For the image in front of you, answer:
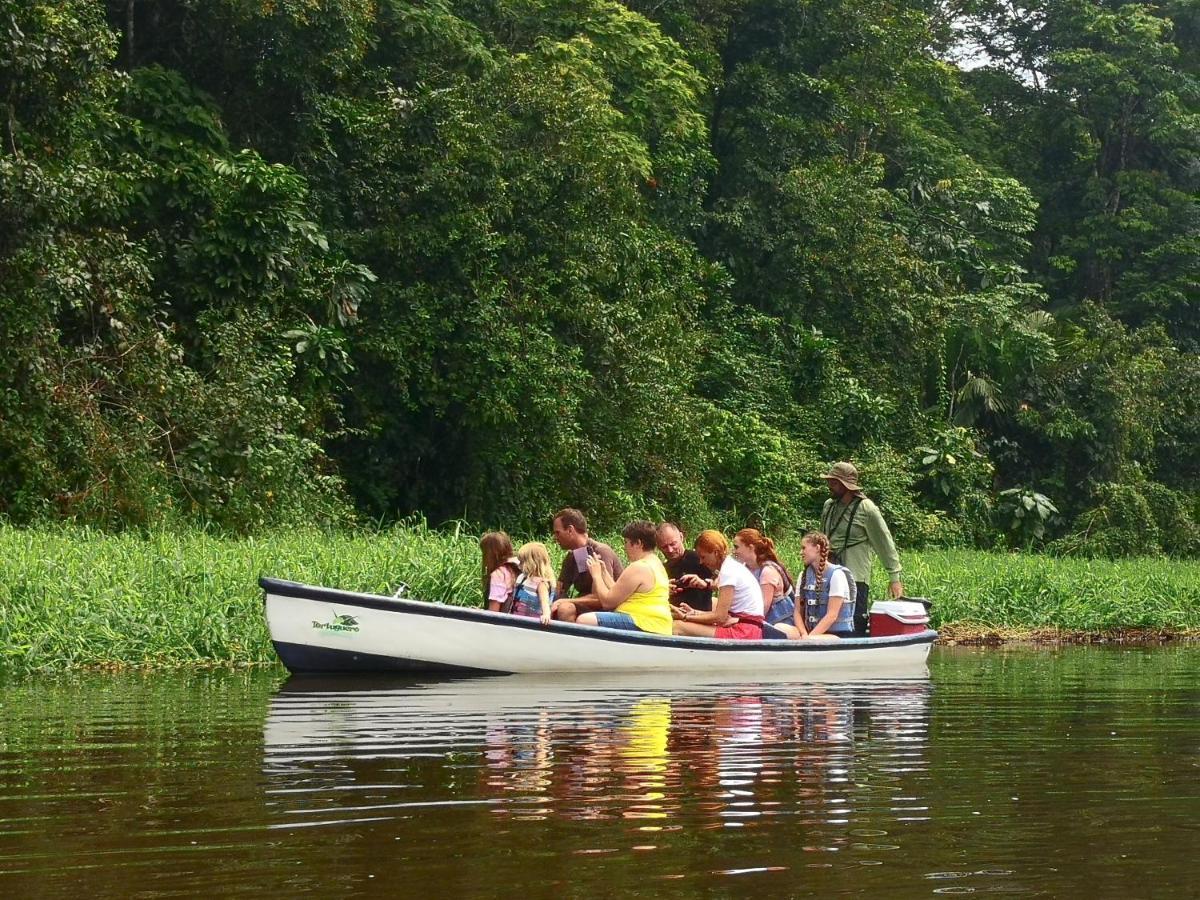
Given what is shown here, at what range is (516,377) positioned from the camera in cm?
1997

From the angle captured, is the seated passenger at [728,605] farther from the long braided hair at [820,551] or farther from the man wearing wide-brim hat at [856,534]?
the man wearing wide-brim hat at [856,534]

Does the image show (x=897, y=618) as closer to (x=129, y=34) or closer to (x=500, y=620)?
(x=500, y=620)

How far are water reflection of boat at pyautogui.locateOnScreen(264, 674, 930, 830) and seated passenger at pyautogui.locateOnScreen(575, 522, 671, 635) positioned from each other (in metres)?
0.38

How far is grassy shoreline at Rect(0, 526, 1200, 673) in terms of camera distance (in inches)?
438

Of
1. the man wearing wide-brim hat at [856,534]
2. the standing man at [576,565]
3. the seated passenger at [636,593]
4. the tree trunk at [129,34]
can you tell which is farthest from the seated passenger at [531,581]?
the tree trunk at [129,34]

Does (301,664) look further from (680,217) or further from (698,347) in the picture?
(680,217)

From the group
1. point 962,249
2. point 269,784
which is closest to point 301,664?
point 269,784

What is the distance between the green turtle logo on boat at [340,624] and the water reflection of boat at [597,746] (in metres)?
0.31

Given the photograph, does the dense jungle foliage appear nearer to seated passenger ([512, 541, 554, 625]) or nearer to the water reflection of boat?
seated passenger ([512, 541, 554, 625])

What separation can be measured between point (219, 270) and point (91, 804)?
1367 cm

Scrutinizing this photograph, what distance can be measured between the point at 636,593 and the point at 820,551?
1.38 meters

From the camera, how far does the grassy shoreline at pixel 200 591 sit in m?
11.1

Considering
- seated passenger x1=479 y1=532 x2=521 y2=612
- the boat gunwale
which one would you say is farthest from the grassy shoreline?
seated passenger x1=479 y1=532 x2=521 y2=612

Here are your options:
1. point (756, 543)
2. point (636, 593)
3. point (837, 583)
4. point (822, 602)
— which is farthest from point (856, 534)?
point (636, 593)
